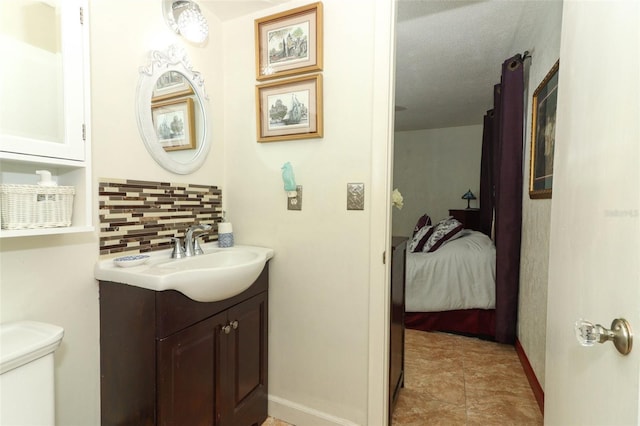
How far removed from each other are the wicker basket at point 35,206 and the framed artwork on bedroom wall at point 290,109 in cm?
87

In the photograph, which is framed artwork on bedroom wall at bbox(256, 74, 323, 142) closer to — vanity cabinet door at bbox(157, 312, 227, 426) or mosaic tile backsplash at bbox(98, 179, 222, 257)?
mosaic tile backsplash at bbox(98, 179, 222, 257)

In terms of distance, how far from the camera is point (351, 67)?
4.54ft

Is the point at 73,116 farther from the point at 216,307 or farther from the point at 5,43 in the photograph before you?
the point at 216,307

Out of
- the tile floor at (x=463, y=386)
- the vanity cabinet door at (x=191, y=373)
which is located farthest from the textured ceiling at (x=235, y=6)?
the tile floor at (x=463, y=386)

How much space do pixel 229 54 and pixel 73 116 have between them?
3.03 ft

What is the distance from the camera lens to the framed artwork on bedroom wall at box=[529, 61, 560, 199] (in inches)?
63.6

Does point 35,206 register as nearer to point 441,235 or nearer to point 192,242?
point 192,242

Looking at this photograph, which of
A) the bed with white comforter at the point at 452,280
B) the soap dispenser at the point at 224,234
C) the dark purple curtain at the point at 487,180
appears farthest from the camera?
the dark purple curtain at the point at 487,180

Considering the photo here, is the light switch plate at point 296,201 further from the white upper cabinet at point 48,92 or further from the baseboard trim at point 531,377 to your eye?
the baseboard trim at point 531,377

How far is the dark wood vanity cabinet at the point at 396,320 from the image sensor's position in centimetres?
149

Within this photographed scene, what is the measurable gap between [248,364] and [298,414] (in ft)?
1.33

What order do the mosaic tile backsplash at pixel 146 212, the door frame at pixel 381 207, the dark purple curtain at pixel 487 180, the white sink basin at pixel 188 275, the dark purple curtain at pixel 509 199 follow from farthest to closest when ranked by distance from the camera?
the dark purple curtain at pixel 487 180, the dark purple curtain at pixel 509 199, the door frame at pixel 381 207, the mosaic tile backsplash at pixel 146 212, the white sink basin at pixel 188 275

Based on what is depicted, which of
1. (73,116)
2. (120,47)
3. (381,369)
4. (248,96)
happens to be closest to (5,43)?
(73,116)

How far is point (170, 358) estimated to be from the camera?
1.04 meters
